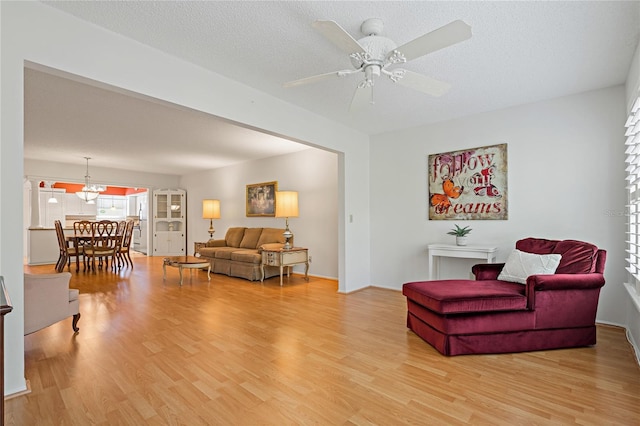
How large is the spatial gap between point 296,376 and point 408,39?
2.65 m

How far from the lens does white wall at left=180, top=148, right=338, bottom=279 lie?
5.87 meters

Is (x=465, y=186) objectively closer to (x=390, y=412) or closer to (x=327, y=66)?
(x=327, y=66)

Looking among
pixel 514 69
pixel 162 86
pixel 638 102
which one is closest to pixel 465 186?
pixel 514 69

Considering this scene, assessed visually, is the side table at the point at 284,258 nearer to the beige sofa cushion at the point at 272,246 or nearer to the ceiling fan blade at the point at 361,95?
the beige sofa cushion at the point at 272,246

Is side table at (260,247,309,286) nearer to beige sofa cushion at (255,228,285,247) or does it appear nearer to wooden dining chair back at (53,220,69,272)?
beige sofa cushion at (255,228,285,247)

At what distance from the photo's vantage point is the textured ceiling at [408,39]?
2115mm

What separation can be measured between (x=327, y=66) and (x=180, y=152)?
4726 mm

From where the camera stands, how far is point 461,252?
3994 millimetres

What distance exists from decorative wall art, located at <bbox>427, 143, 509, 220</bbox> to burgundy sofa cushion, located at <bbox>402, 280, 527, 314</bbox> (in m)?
1.46

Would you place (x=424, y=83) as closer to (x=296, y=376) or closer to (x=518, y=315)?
(x=518, y=315)

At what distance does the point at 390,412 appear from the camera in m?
1.83

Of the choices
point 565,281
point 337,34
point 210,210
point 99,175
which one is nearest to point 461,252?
point 565,281

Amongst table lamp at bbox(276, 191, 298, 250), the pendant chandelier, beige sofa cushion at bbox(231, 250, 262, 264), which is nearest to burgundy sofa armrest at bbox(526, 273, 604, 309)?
table lamp at bbox(276, 191, 298, 250)

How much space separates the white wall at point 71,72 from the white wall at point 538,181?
2058 millimetres
